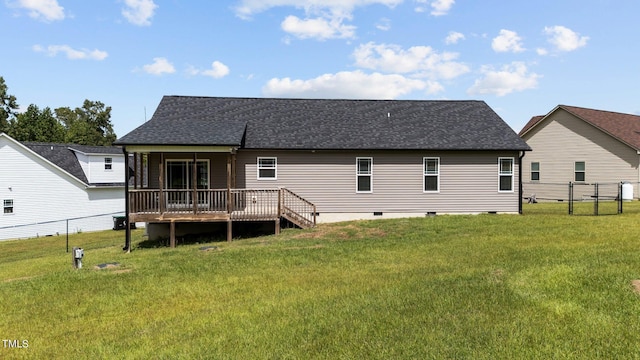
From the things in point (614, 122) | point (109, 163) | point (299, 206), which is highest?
point (614, 122)

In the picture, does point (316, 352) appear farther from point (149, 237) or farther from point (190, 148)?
point (149, 237)

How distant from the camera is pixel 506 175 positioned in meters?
19.3

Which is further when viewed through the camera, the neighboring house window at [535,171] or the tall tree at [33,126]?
the tall tree at [33,126]

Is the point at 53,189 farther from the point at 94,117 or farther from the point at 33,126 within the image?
the point at 94,117

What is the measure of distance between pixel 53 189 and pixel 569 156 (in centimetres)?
3531

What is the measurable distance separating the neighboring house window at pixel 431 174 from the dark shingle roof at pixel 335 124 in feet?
2.55

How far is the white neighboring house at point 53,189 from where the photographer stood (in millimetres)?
27641

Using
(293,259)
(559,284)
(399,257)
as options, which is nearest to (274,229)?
(293,259)

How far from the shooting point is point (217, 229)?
18281 mm

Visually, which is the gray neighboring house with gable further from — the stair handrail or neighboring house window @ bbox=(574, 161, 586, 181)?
neighboring house window @ bbox=(574, 161, 586, 181)

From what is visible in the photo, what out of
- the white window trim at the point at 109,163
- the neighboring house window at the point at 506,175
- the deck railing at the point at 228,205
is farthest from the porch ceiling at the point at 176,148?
the white window trim at the point at 109,163

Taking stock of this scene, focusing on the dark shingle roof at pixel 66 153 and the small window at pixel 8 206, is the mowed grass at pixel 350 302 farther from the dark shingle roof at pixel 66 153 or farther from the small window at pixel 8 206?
the dark shingle roof at pixel 66 153

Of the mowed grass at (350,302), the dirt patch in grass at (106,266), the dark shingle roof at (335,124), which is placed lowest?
the dirt patch in grass at (106,266)

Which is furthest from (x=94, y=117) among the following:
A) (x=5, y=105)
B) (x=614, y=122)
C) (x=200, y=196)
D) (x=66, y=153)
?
(x=614, y=122)
